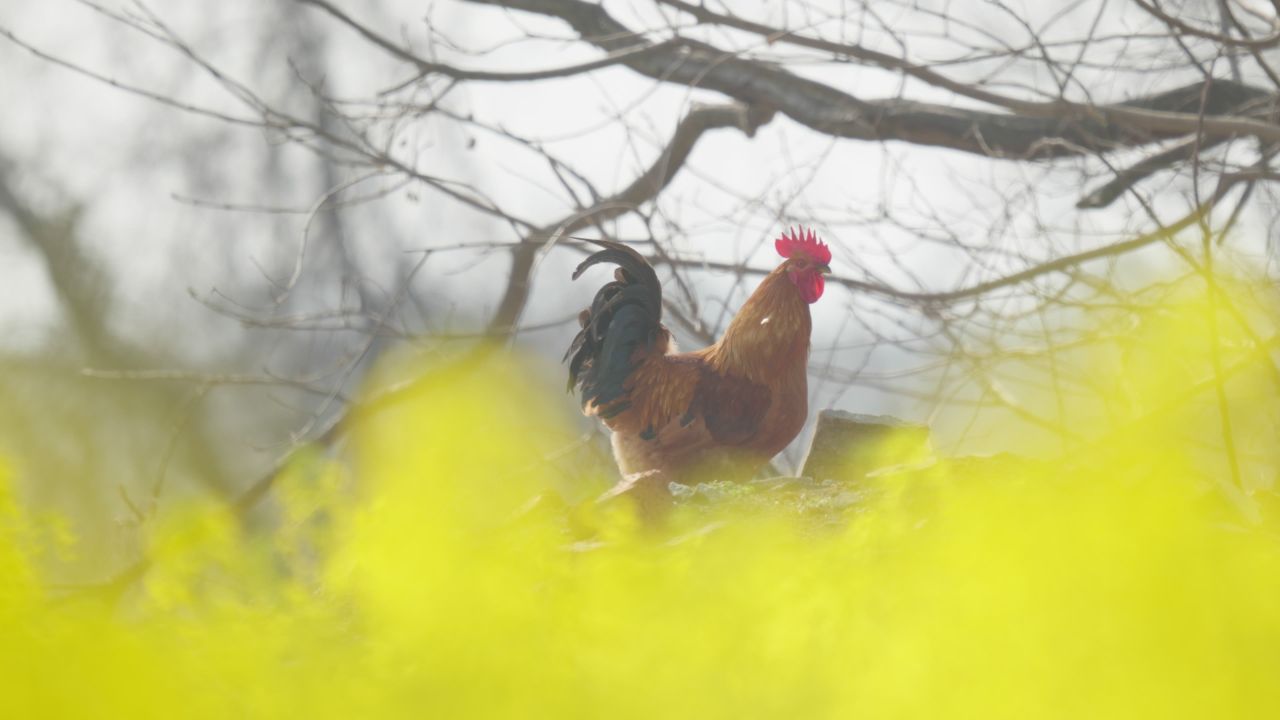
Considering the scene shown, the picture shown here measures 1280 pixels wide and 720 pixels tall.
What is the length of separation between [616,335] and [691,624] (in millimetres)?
2204

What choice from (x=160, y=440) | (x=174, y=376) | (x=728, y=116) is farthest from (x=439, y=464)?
(x=160, y=440)

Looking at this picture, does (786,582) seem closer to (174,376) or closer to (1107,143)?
(174,376)

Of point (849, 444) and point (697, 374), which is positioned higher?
point (697, 374)

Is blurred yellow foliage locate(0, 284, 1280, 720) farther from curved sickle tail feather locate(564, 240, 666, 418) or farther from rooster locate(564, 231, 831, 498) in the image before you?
curved sickle tail feather locate(564, 240, 666, 418)

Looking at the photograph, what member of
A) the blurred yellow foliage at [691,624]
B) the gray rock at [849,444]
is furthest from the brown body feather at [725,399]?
the blurred yellow foliage at [691,624]

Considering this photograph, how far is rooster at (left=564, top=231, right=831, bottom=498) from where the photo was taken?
2.47 metres

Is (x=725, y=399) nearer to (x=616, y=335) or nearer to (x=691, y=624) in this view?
(x=616, y=335)

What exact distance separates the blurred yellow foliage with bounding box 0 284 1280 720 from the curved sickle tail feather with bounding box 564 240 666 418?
81.0 inches

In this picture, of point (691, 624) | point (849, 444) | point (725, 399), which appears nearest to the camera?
point (691, 624)

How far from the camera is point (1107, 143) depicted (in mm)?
4375

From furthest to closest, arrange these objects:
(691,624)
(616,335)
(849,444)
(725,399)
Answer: (616,335)
(725,399)
(849,444)
(691,624)

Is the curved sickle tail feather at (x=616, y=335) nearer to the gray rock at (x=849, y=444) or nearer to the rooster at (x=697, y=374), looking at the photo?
the rooster at (x=697, y=374)

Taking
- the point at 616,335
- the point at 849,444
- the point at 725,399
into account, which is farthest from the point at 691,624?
the point at 616,335

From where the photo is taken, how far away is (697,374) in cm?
261
